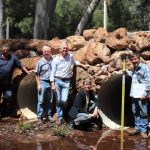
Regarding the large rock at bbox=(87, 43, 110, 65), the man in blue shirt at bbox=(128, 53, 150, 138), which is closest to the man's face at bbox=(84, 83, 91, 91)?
the man in blue shirt at bbox=(128, 53, 150, 138)

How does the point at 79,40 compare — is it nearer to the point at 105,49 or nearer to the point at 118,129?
the point at 105,49

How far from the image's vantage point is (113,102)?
11617 mm

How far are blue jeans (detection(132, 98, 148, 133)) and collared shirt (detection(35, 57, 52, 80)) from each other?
212 cm

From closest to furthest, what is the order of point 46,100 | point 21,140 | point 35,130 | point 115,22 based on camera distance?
point 21,140 → point 35,130 → point 46,100 → point 115,22

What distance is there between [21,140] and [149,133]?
2800 millimetres

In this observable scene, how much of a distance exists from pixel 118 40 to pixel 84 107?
79.0 inches

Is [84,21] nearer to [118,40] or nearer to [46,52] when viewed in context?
[118,40]

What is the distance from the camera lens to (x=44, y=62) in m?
10.3

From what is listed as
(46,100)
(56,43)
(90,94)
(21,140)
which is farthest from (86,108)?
(56,43)

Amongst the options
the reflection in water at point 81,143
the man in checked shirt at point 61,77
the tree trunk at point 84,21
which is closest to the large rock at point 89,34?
the man in checked shirt at point 61,77

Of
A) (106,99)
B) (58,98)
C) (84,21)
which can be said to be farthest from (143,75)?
(84,21)

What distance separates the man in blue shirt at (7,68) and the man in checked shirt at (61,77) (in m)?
1.14

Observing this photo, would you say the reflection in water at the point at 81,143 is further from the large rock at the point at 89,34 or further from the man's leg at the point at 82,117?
the large rock at the point at 89,34

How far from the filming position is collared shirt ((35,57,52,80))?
10273mm
